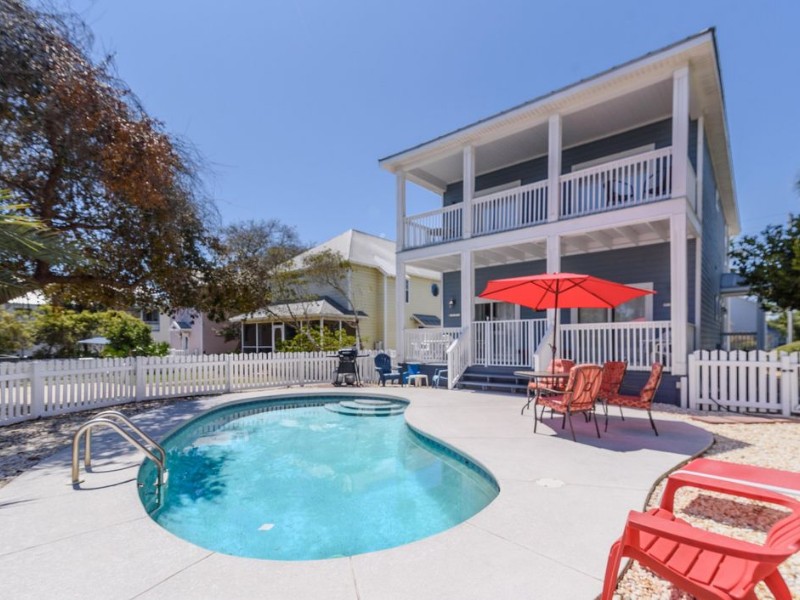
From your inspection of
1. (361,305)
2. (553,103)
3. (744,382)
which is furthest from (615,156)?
(361,305)

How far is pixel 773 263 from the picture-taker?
1122 centimetres

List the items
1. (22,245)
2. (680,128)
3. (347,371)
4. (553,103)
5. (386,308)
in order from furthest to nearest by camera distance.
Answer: (386,308), (347,371), (553,103), (680,128), (22,245)

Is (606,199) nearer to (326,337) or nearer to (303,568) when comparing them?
(303,568)

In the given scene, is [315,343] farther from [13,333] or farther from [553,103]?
[13,333]

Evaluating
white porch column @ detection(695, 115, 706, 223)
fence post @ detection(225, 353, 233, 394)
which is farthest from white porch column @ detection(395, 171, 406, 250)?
white porch column @ detection(695, 115, 706, 223)

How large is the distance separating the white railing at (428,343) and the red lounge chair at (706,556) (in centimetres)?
1000

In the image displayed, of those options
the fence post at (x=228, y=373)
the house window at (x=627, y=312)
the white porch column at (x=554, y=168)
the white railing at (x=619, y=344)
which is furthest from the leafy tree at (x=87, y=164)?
the house window at (x=627, y=312)

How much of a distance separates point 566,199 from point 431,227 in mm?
4323

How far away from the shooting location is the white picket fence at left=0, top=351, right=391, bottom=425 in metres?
7.82

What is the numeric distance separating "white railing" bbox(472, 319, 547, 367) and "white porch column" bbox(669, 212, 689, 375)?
2.94 meters

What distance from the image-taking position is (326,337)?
16531mm

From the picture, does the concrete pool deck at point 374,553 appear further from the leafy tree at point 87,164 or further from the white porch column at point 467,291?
the white porch column at point 467,291

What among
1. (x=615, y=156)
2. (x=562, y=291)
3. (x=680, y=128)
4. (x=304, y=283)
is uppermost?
(x=615, y=156)

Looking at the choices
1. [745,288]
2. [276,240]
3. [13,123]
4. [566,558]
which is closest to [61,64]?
[13,123]
